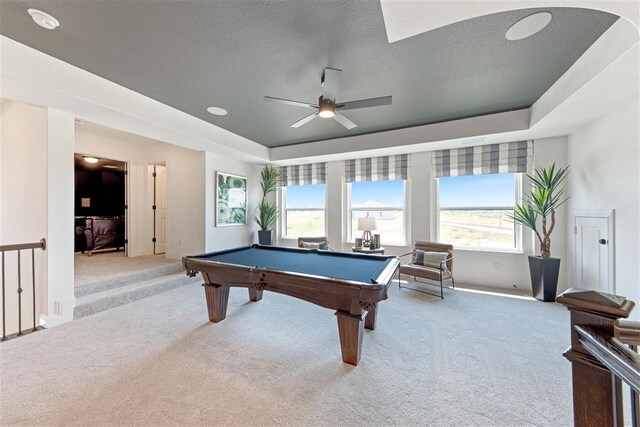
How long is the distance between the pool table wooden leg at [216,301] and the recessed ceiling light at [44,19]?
2.59 meters

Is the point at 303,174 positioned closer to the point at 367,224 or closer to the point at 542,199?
the point at 367,224

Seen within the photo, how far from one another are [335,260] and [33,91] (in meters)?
3.51

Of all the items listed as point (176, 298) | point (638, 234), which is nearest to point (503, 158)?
point (638, 234)

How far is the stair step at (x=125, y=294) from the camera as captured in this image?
3090 mm

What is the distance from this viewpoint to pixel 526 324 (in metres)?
2.84

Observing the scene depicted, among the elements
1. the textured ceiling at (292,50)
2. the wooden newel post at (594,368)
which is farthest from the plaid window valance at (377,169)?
the wooden newel post at (594,368)

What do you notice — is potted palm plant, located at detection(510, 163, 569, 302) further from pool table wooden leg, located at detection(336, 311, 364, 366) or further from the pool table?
pool table wooden leg, located at detection(336, 311, 364, 366)

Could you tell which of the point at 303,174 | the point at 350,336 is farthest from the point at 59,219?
the point at 303,174

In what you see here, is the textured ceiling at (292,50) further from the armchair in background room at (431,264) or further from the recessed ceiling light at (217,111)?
the armchair in background room at (431,264)

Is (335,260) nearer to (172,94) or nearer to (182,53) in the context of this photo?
(182,53)

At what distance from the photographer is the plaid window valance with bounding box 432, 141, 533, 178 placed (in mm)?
3969

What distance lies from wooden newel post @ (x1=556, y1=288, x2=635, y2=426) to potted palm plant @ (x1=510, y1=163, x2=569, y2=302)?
3539mm

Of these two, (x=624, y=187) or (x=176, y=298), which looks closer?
(x=624, y=187)

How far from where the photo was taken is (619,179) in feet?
8.80
